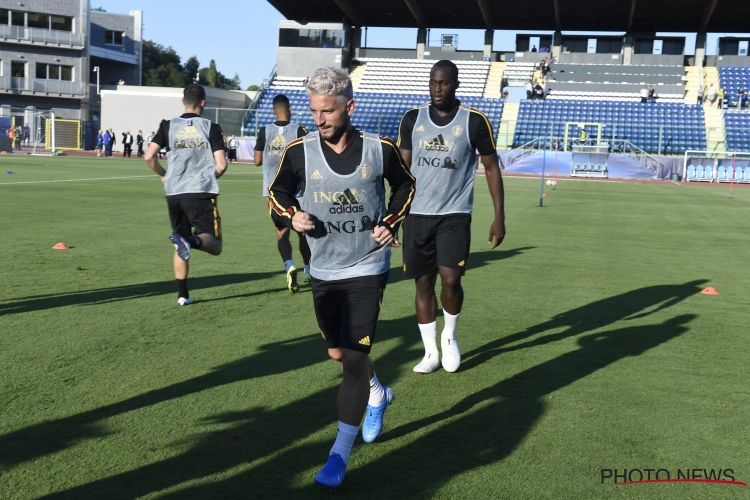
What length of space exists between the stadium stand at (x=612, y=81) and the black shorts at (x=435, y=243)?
158ft

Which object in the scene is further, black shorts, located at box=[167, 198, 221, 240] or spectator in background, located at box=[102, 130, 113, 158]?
spectator in background, located at box=[102, 130, 113, 158]

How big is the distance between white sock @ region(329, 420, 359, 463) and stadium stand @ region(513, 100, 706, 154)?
41.5m

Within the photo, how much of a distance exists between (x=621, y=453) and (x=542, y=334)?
2.77m

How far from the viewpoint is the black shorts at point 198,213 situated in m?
7.37

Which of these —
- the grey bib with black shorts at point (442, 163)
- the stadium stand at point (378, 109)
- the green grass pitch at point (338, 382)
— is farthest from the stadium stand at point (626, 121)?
the grey bib with black shorts at point (442, 163)

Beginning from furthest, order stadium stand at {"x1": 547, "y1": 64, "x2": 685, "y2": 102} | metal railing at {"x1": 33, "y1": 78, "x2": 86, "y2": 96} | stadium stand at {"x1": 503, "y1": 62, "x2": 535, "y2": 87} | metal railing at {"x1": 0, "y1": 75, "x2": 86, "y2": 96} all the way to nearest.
Answer: 1. metal railing at {"x1": 33, "y1": 78, "x2": 86, "y2": 96}
2. metal railing at {"x1": 0, "y1": 75, "x2": 86, "y2": 96}
3. stadium stand at {"x1": 503, "y1": 62, "x2": 535, "y2": 87}
4. stadium stand at {"x1": 547, "y1": 64, "x2": 685, "y2": 102}

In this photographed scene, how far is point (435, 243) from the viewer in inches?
220

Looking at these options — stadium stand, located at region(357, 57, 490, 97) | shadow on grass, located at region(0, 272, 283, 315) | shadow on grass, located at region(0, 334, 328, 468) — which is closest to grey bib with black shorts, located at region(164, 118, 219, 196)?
shadow on grass, located at region(0, 272, 283, 315)

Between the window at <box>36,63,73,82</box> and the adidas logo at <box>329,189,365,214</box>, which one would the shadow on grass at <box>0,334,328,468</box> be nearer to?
the adidas logo at <box>329,189,365,214</box>

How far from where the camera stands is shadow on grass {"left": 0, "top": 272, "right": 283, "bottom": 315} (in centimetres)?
689

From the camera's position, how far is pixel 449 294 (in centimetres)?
557

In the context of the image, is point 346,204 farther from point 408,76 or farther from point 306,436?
point 408,76

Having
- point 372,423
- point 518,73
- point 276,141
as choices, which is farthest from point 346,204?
point 518,73

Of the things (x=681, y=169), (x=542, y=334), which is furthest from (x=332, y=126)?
(x=681, y=169)
